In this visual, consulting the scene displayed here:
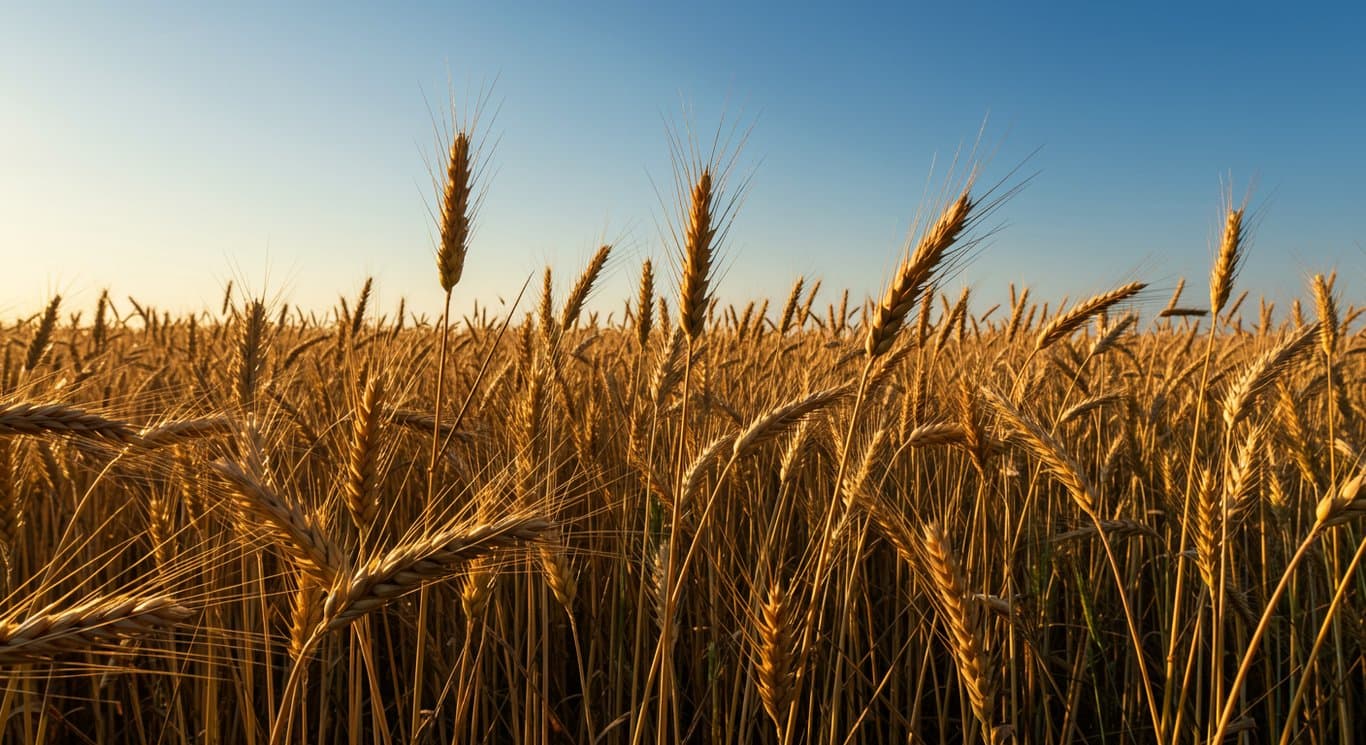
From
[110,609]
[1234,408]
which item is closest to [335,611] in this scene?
[110,609]

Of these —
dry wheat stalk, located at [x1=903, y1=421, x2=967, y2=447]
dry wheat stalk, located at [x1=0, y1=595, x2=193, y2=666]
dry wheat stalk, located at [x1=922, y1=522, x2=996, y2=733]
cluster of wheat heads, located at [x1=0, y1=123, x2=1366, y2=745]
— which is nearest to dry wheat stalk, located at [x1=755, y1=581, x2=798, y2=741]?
cluster of wheat heads, located at [x1=0, y1=123, x2=1366, y2=745]

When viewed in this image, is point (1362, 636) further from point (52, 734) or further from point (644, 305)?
point (52, 734)

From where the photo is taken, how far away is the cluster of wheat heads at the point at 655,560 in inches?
54.1

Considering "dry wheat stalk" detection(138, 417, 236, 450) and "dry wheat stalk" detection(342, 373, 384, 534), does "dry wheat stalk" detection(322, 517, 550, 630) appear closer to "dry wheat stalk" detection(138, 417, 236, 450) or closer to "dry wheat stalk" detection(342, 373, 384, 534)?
"dry wheat stalk" detection(342, 373, 384, 534)

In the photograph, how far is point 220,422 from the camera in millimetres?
1684

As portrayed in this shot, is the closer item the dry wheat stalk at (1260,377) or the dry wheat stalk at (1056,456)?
the dry wheat stalk at (1056,456)

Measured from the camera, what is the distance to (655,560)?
6.63 ft

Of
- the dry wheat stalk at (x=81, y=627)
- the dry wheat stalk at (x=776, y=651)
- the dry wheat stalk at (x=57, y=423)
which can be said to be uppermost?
the dry wheat stalk at (x=57, y=423)

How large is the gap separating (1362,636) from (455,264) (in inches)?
112

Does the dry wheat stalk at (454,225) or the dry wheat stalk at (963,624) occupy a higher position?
the dry wheat stalk at (454,225)

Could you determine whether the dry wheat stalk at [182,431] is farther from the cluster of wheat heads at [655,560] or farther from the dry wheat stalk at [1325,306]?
the dry wheat stalk at [1325,306]

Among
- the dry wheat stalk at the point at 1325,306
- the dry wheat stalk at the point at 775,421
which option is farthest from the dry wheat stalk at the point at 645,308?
the dry wheat stalk at the point at 1325,306

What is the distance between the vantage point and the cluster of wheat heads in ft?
4.50

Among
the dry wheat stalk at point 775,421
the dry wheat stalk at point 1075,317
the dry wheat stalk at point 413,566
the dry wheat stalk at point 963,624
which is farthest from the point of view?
the dry wheat stalk at point 1075,317
